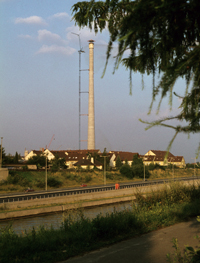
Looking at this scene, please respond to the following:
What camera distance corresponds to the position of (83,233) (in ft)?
29.0

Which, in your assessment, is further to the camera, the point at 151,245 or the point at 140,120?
the point at 151,245

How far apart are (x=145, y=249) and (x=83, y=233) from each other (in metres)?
1.98

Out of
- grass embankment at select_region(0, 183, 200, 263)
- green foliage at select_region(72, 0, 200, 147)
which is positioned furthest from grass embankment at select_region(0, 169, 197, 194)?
green foliage at select_region(72, 0, 200, 147)

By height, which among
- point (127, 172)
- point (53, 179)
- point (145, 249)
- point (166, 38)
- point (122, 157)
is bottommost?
point (127, 172)

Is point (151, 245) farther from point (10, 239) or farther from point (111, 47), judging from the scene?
point (111, 47)

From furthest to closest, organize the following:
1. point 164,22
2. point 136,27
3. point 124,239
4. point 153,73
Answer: point 124,239
point 153,73
point 164,22
point 136,27

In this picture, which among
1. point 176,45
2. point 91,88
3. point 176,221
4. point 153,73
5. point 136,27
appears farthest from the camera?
point 91,88

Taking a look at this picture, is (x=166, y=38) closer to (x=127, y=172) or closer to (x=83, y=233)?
(x=83, y=233)

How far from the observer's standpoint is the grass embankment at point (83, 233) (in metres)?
7.55

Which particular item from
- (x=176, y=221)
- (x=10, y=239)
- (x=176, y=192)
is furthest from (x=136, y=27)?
(x=176, y=192)

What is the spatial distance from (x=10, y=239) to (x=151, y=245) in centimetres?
414

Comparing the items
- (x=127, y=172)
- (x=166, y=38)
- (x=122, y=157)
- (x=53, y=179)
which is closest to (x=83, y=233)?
(x=166, y=38)

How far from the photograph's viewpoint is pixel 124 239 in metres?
8.97

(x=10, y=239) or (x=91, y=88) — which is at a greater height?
(x=91, y=88)
